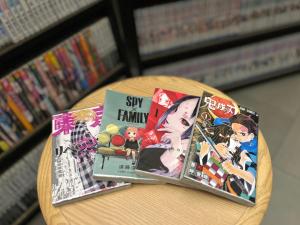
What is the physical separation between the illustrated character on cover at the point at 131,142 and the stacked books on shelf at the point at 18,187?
1.99 feet

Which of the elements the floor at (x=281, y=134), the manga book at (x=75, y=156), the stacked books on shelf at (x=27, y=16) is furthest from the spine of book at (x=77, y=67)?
the floor at (x=281, y=134)

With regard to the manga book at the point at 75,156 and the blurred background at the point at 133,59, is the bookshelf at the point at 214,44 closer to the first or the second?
the blurred background at the point at 133,59

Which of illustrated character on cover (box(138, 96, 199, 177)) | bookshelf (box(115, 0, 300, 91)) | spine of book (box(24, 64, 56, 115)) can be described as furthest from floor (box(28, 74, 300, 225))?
illustrated character on cover (box(138, 96, 199, 177))

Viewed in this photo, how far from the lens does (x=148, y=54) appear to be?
1.50 m

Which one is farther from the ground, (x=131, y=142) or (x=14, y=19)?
(x=14, y=19)

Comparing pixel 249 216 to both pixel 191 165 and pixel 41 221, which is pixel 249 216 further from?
pixel 41 221

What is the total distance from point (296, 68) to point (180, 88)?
1073mm

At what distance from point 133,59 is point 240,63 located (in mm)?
600

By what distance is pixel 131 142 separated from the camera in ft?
2.94

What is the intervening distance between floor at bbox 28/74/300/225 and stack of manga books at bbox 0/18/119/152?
51 cm

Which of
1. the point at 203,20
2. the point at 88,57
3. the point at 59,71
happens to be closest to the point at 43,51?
the point at 59,71

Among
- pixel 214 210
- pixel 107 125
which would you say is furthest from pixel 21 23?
pixel 214 210

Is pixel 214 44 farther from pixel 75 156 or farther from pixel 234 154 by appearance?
pixel 75 156

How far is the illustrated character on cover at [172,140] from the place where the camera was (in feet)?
2.74
